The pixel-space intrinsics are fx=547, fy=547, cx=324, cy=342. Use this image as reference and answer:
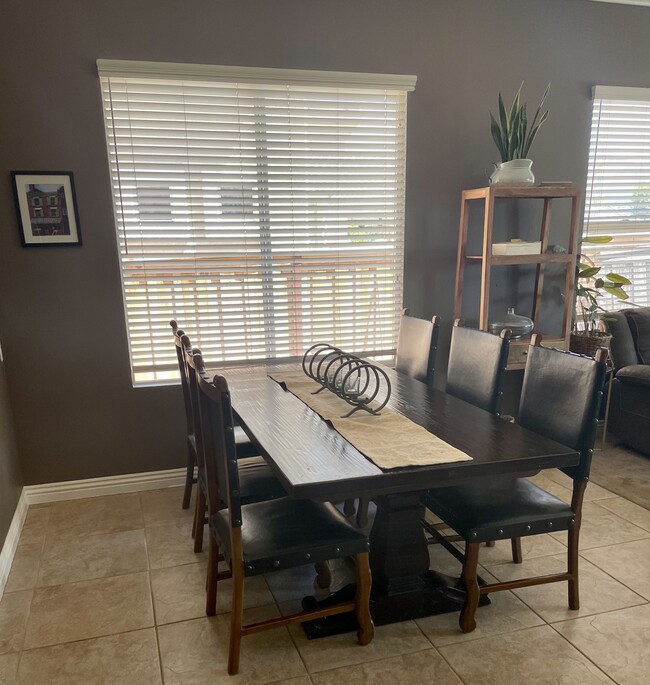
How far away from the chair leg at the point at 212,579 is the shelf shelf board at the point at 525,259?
2.12 m

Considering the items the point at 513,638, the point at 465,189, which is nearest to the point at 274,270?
the point at 465,189

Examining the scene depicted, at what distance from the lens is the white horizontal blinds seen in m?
3.59

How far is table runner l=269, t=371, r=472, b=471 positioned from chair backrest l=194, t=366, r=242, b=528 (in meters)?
0.39

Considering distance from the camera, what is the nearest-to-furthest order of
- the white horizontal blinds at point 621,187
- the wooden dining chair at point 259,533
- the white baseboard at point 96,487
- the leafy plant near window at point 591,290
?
1. the wooden dining chair at point 259,533
2. the white baseboard at point 96,487
3. the leafy plant near window at point 591,290
4. the white horizontal blinds at point 621,187

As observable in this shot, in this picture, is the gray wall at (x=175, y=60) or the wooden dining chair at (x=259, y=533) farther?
the gray wall at (x=175, y=60)

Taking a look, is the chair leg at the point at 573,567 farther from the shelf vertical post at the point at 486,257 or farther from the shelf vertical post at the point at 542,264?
the shelf vertical post at the point at 542,264

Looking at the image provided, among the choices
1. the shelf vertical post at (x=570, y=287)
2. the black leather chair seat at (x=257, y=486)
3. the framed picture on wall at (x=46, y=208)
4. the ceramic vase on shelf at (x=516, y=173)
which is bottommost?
the black leather chair seat at (x=257, y=486)

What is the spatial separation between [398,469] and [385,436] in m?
0.26

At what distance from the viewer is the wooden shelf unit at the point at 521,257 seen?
120 inches

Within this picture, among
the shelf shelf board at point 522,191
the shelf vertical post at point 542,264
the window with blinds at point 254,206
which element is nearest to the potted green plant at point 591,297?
the shelf vertical post at point 542,264

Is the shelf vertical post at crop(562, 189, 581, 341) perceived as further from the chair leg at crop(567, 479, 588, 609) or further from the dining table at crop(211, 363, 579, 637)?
the chair leg at crop(567, 479, 588, 609)

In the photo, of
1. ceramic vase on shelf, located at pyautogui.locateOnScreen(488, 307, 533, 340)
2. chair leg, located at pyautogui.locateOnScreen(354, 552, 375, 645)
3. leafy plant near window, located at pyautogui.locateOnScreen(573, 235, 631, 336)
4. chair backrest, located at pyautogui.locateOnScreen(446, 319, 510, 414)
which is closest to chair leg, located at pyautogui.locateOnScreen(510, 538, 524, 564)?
chair backrest, located at pyautogui.locateOnScreen(446, 319, 510, 414)

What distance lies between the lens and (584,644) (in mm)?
1848

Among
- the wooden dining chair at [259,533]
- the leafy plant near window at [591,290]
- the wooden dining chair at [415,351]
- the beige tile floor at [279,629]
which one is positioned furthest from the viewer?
the leafy plant near window at [591,290]
